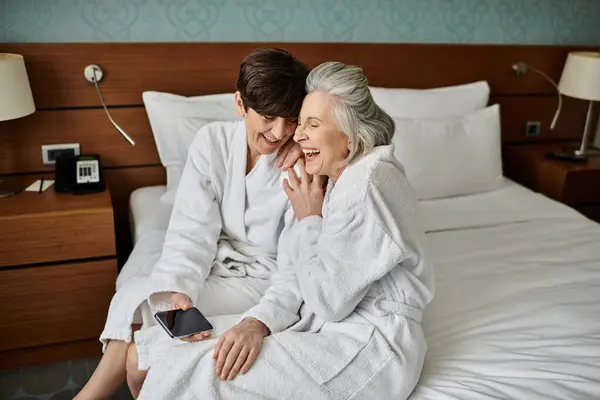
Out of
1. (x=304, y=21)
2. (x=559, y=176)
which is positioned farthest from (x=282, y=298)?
(x=559, y=176)

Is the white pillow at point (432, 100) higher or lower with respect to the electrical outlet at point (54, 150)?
higher

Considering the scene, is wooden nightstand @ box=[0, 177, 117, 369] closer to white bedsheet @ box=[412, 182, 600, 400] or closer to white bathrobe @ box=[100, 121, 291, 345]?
white bathrobe @ box=[100, 121, 291, 345]

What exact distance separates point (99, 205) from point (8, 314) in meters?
0.50

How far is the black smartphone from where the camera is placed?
1456mm

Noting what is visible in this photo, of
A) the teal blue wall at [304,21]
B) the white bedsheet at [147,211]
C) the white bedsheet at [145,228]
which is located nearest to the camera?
the white bedsheet at [145,228]

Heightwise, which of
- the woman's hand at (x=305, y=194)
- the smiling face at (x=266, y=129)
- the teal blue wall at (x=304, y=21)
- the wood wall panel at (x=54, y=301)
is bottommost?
the wood wall panel at (x=54, y=301)

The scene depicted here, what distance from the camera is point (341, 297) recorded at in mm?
1400

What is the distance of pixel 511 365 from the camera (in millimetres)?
1481

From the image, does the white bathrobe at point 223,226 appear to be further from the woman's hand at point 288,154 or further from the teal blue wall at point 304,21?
the teal blue wall at point 304,21

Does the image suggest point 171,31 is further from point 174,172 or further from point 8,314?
point 8,314

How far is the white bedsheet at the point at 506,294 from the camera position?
144 centimetres

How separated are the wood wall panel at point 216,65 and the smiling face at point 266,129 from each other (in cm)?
84

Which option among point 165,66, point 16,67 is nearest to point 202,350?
point 16,67

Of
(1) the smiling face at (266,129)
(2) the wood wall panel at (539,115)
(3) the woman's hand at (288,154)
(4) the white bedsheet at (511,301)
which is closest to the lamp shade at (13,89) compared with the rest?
(1) the smiling face at (266,129)
